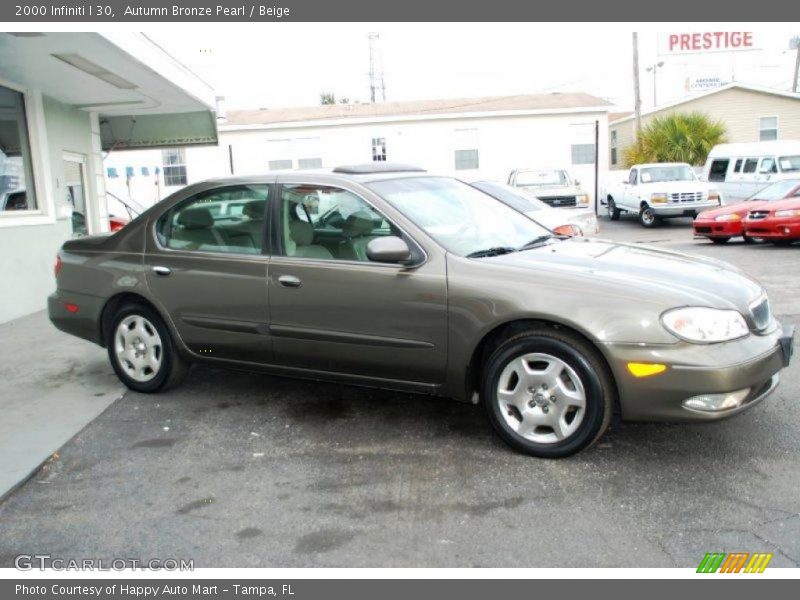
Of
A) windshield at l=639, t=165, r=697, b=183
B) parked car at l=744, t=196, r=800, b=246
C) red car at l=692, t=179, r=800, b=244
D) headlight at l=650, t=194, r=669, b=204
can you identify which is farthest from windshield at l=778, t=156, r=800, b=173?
parked car at l=744, t=196, r=800, b=246

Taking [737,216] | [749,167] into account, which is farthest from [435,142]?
[737,216]

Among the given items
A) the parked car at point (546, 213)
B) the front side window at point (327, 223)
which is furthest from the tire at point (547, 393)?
the parked car at point (546, 213)

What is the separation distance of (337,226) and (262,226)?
1.74 feet

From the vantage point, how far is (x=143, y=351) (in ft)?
18.0

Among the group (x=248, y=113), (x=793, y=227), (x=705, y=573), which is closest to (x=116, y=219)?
(x=793, y=227)

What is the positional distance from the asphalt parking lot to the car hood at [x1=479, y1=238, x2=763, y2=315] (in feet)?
2.89

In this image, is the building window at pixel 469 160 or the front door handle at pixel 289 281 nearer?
the front door handle at pixel 289 281

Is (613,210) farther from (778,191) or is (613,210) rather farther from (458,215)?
(458,215)

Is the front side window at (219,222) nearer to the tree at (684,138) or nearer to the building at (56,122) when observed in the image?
the building at (56,122)

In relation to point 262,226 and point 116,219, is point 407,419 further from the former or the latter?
point 116,219

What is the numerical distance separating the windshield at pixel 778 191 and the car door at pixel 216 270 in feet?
40.8

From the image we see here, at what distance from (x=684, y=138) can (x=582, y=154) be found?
3962mm

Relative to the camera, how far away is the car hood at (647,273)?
391 centimetres

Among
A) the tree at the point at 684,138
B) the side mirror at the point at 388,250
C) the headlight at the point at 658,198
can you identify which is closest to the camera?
the side mirror at the point at 388,250
